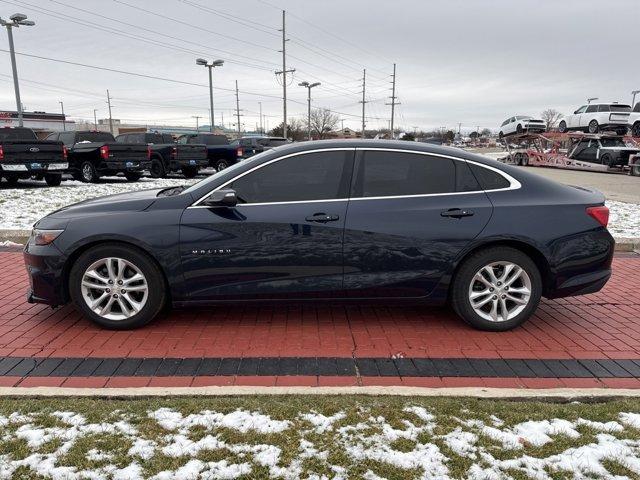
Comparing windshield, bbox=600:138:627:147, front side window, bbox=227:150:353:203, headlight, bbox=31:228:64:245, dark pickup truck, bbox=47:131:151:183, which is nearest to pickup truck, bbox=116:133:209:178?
dark pickup truck, bbox=47:131:151:183

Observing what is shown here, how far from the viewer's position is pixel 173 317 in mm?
4555

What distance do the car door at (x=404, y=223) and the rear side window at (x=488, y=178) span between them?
2.4 inches

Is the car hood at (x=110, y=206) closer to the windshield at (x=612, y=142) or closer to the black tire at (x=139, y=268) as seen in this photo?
the black tire at (x=139, y=268)

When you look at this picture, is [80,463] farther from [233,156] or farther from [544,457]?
[233,156]

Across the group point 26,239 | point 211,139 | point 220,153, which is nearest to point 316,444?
point 26,239

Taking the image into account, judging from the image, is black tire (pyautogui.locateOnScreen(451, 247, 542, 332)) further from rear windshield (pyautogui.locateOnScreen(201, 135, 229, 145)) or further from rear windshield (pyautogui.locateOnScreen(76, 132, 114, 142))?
rear windshield (pyautogui.locateOnScreen(201, 135, 229, 145))

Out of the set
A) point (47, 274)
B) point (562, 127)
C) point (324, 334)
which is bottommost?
point (324, 334)

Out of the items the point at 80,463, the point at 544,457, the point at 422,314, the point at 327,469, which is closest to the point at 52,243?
the point at 80,463

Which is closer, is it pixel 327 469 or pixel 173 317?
pixel 327 469

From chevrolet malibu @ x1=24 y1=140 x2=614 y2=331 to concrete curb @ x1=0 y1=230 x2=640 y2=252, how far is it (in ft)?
12.1

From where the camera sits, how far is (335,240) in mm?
3986

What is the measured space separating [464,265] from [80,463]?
121 inches

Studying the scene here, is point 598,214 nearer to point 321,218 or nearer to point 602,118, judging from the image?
point 321,218

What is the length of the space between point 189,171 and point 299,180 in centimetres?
1496
